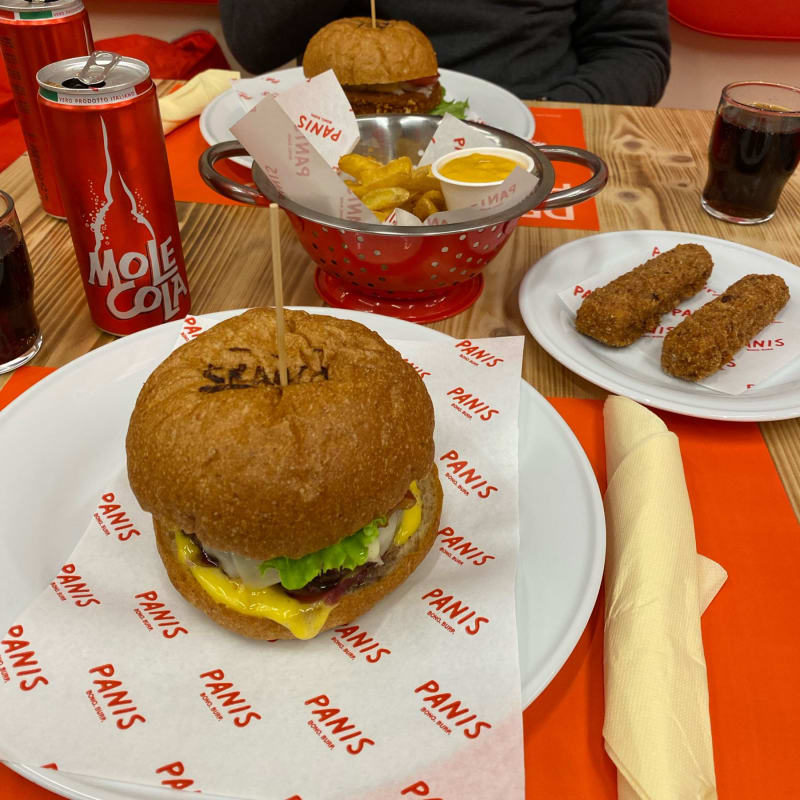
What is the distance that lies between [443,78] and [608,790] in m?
2.48

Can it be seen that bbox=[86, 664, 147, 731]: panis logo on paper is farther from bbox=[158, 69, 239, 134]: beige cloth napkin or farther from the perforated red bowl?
bbox=[158, 69, 239, 134]: beige cloth napkin

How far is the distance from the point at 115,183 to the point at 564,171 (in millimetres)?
1543

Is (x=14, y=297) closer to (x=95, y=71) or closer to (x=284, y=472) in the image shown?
(x=95, y=71)

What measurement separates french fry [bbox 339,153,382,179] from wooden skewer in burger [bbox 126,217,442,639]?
66 centimetres

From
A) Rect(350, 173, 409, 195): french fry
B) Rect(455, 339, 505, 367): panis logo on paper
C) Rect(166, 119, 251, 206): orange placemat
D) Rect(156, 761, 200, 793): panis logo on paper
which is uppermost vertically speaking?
Rect(350, 173, 409, 195): french fry

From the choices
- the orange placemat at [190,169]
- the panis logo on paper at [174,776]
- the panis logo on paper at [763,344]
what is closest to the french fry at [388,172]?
the orange placemat at [190,169]

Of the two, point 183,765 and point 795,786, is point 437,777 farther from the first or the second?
point 795,786

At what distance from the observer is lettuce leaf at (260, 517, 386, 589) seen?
3.32 ft

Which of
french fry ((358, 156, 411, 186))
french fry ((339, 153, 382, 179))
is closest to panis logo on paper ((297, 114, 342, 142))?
french fry ((339, 153, 382, 179))

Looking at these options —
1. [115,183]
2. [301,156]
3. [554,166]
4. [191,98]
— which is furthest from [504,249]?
[191,98]

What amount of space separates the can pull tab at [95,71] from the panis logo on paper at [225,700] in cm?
101

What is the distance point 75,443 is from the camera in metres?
1.28

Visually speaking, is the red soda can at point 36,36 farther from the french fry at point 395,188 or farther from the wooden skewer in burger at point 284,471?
the wooden skewer in burger at point 284,471

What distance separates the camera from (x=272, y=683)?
3.16ft
